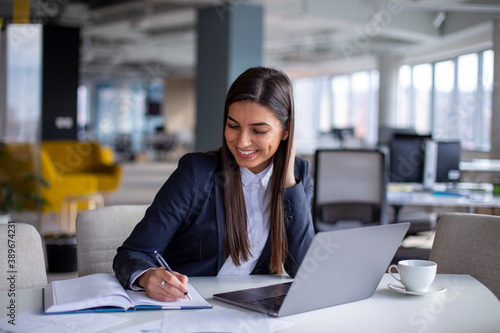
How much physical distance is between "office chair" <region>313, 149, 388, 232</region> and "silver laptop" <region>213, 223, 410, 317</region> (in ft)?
8.71

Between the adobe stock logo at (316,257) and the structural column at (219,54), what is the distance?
690 centimetres

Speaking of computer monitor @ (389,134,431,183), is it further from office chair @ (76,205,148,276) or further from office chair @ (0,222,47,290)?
office chair @ (0,222,47,290)

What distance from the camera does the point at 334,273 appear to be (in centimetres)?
123

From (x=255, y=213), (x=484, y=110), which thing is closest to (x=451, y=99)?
(x=484, y=110)

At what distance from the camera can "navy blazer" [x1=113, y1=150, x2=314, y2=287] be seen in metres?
1.63

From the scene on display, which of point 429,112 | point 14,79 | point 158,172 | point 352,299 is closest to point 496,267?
point 352,299

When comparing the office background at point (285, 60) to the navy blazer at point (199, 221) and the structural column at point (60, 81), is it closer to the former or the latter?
the structural column at point (60, 81)

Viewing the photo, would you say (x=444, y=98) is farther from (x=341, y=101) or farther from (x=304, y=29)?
(x=341, y=101)

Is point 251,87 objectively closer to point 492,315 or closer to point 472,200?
point 492,315

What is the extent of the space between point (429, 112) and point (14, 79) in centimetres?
1000

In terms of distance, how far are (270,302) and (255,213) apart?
1.52 ft

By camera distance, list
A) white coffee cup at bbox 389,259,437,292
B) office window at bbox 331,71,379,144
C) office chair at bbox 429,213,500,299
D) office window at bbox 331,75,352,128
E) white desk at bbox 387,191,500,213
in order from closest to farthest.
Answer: white coffee cup at bbox 389,259,437,292
office chair at bbox 429,213,500,299
white desk at bbox 387,191,500,213
office window at bbox 331,71,379,144
office window at bbox 331,75,352,128

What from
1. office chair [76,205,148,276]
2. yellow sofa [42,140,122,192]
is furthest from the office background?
office chair [76,205,148,276]

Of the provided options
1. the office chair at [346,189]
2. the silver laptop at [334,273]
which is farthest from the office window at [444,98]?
the silver laptop at [334,273]
